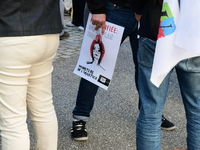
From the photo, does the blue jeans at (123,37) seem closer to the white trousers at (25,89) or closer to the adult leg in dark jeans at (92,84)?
the adult leg in dark jeans at (92,84)

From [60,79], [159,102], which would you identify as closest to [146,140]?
[159,102]

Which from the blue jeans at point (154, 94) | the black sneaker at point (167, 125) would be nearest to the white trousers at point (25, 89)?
the blue jeans at point (154, 94)

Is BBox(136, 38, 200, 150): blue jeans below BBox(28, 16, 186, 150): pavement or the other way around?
the other way around

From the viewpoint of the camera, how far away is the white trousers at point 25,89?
72.6 inches

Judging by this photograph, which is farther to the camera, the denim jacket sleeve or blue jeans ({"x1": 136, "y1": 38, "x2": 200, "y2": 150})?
the denim jacket sleeve

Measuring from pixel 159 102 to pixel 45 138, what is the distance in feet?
2.50

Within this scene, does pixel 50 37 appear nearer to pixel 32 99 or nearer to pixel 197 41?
pixel 32 99

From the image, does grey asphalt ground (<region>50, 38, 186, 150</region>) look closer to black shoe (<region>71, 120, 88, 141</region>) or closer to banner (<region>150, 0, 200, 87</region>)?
black shoe (<region>71, 120, 88, 141</region>)

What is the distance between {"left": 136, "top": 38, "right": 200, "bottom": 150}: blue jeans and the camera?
198 centimetres

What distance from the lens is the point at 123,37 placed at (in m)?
2.72

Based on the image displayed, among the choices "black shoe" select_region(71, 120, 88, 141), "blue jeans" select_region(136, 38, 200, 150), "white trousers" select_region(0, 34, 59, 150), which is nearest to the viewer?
"white trousers" select_region(0, 34, 59, 150)

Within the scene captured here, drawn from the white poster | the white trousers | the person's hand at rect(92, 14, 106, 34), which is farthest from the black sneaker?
the white trousers

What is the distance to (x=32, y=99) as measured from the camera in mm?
2139

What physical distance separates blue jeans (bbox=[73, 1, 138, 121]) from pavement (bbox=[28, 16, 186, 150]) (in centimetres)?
24
